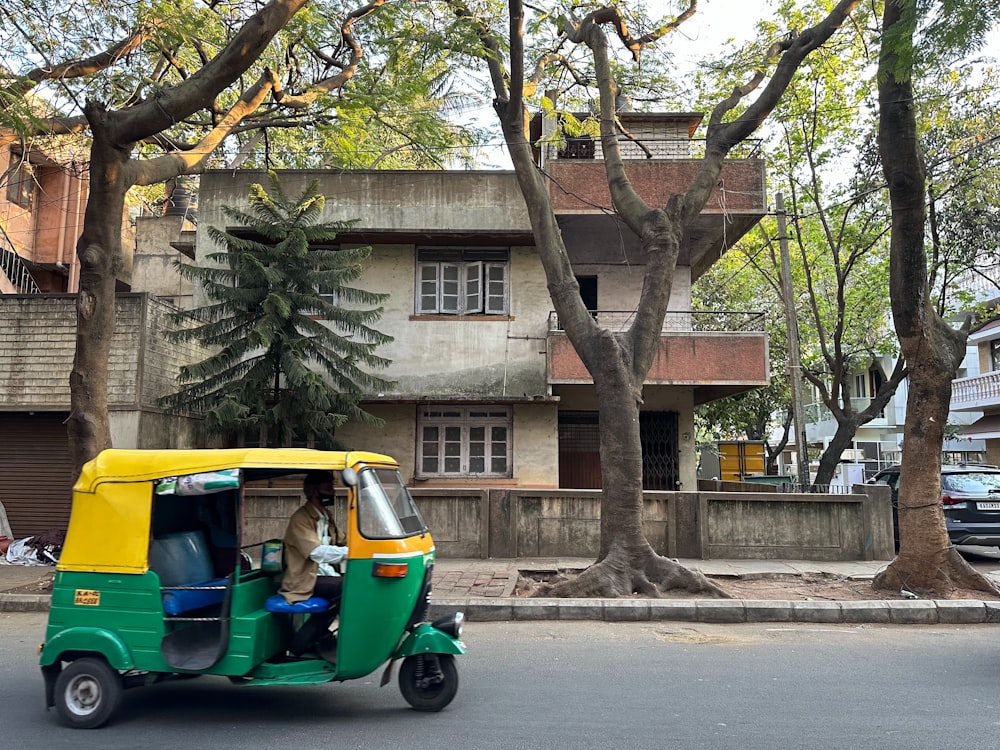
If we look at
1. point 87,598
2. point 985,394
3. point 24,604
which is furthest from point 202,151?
point 985,394

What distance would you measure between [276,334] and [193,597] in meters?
7.62

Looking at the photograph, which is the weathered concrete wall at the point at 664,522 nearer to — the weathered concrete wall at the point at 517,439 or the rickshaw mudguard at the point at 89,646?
the weathered concrete wall at the point at 517,439

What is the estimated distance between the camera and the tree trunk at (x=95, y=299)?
961cm

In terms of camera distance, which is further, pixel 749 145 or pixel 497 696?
pixel 749 145

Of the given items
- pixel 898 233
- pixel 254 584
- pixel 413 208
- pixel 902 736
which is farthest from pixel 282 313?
pixel 902 736

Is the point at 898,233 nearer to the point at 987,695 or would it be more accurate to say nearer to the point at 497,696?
the point at 987,695

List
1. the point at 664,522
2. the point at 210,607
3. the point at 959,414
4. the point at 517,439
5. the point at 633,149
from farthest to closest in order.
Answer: the point at 959,414
the point at 633,149
the point at 517,439
the point at 664,522
the point at 210,607

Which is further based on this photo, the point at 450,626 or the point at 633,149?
the point at 633,149

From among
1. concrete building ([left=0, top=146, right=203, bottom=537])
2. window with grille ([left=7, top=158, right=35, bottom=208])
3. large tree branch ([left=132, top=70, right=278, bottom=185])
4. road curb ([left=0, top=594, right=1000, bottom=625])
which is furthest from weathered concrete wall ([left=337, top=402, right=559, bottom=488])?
window with grille ([left=7, top=158, right=35, bottom=208])

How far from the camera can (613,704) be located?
541 cm

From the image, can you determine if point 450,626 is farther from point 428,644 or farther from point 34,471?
point 34,471

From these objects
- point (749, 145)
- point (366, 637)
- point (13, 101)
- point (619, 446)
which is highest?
point (749, 145)

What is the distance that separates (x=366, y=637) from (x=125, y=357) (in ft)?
33.4

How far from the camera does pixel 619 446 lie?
9.55m
